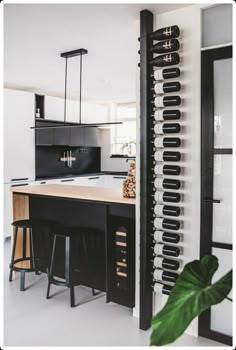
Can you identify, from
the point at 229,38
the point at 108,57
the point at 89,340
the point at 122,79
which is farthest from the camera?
the point at 122,79

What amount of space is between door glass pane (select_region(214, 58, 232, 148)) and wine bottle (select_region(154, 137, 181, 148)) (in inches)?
11.6

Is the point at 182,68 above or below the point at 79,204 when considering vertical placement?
above

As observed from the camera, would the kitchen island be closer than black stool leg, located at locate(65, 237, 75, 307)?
Yes

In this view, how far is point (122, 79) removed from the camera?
548 cm

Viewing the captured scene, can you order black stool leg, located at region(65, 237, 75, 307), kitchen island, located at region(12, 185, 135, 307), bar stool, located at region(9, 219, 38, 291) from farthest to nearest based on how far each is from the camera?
bar stool, located at region(9, 219, 38, 291) < black stool leg, located at region(65, 237, 75, 307) < kitchen island, located at region(12, 185, 135, 307)

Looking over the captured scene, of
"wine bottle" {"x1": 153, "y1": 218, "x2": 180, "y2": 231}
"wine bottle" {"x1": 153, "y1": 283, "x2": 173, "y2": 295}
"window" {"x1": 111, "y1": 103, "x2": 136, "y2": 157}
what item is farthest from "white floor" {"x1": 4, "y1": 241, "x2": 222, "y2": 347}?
"window" {"x1": 111, "y1": 103, "x2": 136, "y2": 157}

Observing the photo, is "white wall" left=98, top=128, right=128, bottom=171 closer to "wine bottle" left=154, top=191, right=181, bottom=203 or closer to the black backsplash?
the black backsplash

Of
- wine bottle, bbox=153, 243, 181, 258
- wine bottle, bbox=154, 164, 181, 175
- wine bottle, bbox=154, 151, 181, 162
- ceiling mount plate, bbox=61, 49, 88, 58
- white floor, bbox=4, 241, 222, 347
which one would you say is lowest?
white floor, bbox=4, 241, 222, 347

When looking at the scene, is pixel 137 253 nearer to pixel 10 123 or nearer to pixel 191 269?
pixel 191 269

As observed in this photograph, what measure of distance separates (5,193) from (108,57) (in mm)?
2857

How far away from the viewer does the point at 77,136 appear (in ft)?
23.4

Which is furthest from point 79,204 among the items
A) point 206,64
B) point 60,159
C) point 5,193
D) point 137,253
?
point 60,159

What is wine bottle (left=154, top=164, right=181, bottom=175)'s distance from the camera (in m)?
2.76

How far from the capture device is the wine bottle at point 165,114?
8.97ft
